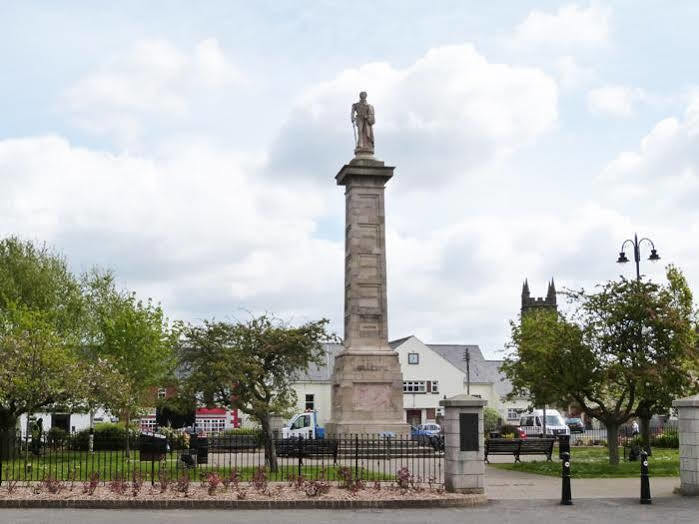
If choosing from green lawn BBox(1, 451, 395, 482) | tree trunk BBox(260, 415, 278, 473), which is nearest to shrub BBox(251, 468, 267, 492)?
green lawn BBox(1, 451, 395, 482)

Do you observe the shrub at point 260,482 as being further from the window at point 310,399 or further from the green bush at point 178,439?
the window at point 310,399

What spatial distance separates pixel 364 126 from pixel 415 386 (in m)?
43.2

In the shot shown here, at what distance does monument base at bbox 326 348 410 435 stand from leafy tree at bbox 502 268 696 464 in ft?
20.8

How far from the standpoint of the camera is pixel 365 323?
32750 mm

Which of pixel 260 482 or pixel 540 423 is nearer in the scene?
pixel 260 482

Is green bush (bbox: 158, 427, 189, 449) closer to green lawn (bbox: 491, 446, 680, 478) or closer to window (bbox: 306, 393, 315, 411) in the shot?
green lawn (bbox: 491, 446, 680, 478)

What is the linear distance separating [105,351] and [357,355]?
692 inches

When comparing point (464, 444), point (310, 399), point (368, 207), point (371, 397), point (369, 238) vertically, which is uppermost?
point (368, 207)

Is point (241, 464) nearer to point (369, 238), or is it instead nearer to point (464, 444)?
point (369, 238)

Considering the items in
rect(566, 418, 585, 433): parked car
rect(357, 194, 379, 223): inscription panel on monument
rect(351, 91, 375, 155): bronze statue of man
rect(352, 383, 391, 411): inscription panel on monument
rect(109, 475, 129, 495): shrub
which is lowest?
rect(566, 418, 585, 433): parked car

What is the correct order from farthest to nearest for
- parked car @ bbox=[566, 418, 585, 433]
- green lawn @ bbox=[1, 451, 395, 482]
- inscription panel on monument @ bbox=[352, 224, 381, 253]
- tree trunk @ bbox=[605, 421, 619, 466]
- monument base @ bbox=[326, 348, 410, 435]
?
parked car @ bbox=[566, 418, 585, 433] < inscription panel on monument @ bbox=[352, 224, 381, 253] < monument base @ bbox=[326, 348, 410, 435] < tree trunk @ bbox=[605, 421, 619, 466] < green lawn @ bbox=[1, 451, 395, 482]

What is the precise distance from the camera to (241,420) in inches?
2756

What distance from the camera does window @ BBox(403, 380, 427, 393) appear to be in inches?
2945

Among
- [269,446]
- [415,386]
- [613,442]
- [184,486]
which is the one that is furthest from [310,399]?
[184,486]
